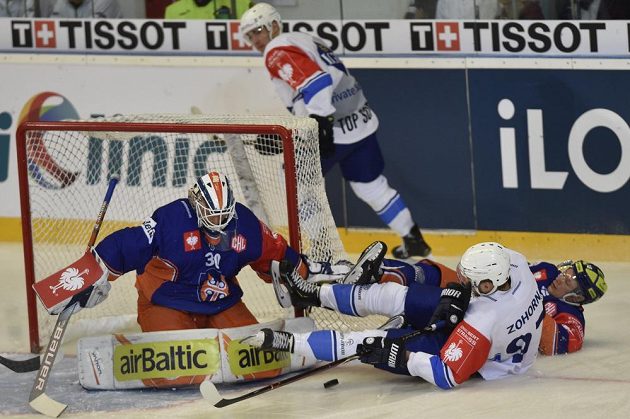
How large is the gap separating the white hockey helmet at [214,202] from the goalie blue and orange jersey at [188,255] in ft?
0.35

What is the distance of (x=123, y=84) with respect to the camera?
8.65m

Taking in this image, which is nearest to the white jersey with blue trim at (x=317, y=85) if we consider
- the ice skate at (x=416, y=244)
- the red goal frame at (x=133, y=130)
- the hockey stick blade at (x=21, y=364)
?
the ice skate at (x=416, y=244)

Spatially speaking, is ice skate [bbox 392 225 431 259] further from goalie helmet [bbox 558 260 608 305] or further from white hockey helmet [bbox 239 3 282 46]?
goalie helmet [bbox 558 260 608 305]

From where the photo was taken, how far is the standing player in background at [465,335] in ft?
18.4

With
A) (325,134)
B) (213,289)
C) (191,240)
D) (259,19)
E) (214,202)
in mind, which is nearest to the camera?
(214,202)

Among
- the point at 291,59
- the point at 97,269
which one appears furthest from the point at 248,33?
the point at 97,269

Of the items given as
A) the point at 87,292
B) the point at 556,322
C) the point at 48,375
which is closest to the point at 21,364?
the point at 48,375

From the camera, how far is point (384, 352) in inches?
224

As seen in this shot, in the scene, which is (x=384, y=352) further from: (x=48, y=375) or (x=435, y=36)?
(x=435, y=36)

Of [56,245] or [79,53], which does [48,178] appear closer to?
[56,245]

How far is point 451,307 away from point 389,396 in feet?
1.35

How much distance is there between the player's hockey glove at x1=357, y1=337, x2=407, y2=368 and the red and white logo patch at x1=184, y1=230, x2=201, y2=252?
0.77 meters

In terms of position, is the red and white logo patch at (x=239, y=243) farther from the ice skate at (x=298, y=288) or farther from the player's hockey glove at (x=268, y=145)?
the player's hockey glove at (x=268, y=145)

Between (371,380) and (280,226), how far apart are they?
4.14 feet
